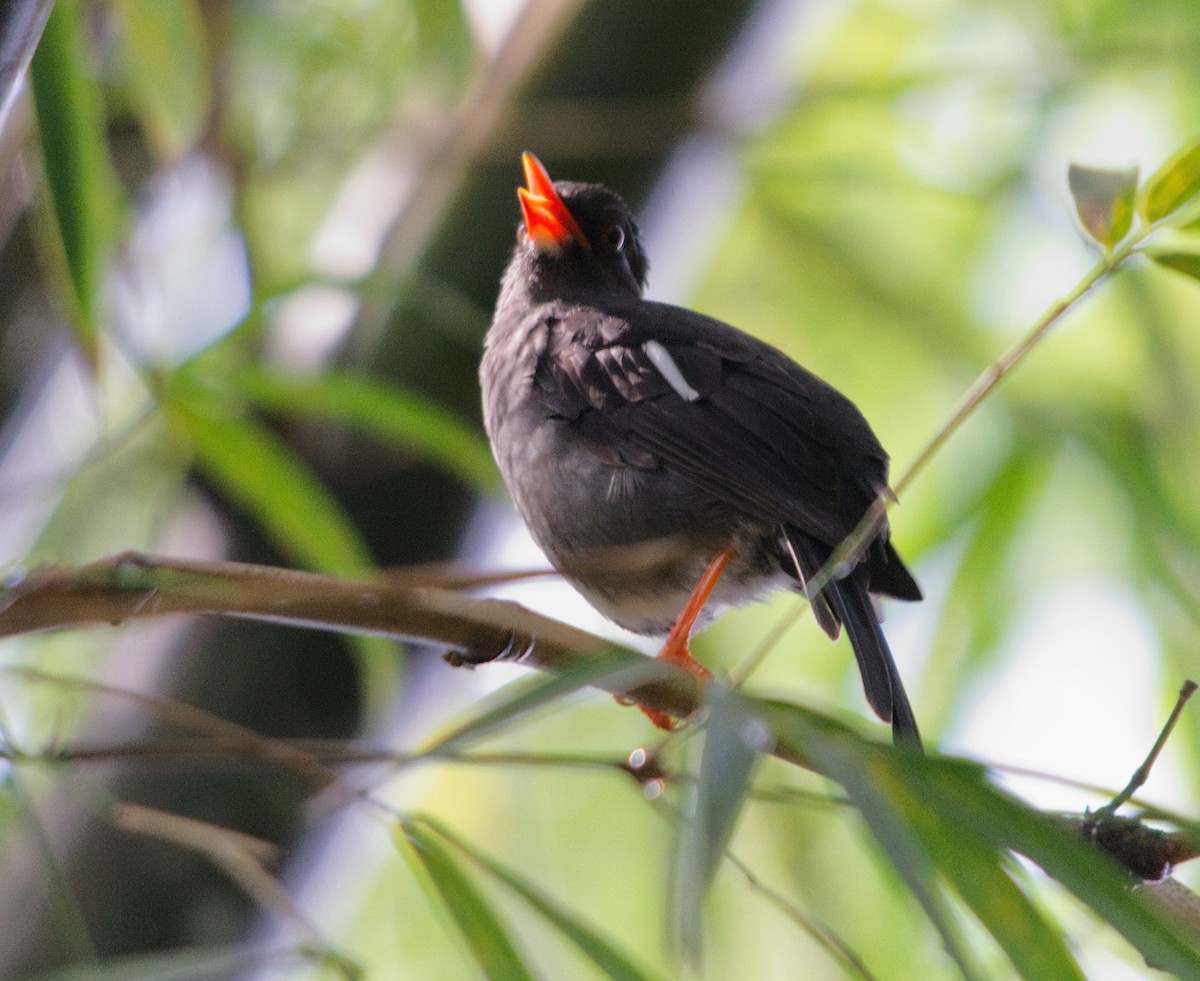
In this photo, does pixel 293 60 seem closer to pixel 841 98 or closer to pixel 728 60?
pixel 728 60

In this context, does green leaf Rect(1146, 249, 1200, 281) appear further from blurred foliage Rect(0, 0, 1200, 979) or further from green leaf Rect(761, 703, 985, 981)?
green leaf Rect(761, 703, 985, 981)

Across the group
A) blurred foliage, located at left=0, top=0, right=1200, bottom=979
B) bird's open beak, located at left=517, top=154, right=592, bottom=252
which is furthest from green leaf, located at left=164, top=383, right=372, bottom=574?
bird's open beak, located at left=517, top=154, right=592, bottom=252

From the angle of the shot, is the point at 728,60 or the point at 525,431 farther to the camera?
the point at 728,60

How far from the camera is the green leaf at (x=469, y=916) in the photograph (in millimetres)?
1640

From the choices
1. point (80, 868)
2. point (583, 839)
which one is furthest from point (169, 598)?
point (583, 839)

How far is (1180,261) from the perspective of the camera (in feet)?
5.30

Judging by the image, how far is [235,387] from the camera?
8.16 feet

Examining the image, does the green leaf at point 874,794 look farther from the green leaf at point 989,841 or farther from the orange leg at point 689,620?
the orange leg at point 689,620

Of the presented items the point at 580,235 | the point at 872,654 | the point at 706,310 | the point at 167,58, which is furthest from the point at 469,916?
the point at 706,310

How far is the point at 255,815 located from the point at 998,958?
4.74 ft

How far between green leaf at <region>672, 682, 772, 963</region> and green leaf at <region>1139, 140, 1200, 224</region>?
758 millimetres

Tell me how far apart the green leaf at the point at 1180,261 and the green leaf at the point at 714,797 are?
78 cm

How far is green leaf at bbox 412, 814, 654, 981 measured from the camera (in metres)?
1.53

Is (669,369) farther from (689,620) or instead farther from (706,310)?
(706,310)
